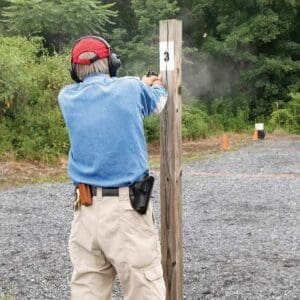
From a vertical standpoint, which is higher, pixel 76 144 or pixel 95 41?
pixel 95 41

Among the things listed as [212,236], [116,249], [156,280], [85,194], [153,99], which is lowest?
[212,236]

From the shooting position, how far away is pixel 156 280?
3.21 m

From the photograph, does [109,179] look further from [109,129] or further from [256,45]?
[256,45]

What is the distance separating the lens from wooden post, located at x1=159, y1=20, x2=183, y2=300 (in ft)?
11.8

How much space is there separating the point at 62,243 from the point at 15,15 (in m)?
12.7

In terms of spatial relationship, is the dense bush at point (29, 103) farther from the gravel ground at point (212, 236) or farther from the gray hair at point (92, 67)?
the gray hair at point (92, 67)

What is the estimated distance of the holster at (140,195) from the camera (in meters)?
3.15

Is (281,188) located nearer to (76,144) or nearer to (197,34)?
(76,144)

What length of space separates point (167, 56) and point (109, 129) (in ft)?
2.26

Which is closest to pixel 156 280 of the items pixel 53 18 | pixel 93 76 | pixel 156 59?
pixel 93 76

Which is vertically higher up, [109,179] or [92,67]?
[92,67]

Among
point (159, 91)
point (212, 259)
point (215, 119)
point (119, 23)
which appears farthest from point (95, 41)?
point (119, 23)

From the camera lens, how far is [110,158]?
3.17 m

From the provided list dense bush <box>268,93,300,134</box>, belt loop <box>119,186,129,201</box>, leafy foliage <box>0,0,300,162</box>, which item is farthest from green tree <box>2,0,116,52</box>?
belt loop <box>119,186,129,201</box>
